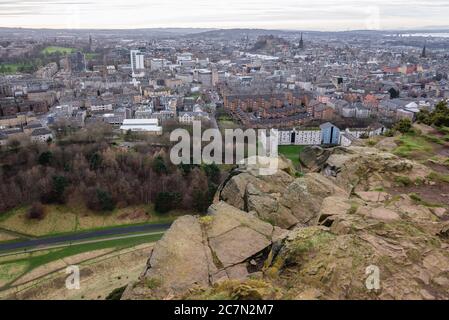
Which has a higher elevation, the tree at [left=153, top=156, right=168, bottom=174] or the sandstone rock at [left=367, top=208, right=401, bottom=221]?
the sandstone rock at [left=367, top=208, right=401, bottom=221]

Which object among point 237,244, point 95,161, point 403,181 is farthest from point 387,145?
point 95,161

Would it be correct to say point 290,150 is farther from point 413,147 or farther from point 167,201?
point 413,147

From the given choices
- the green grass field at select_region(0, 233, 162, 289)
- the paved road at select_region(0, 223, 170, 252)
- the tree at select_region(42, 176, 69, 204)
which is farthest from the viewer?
the tree at select_region(42, 176, 69, 204)

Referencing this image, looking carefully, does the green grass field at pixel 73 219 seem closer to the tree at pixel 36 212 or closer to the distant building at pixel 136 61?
the tree at pixel 36 212

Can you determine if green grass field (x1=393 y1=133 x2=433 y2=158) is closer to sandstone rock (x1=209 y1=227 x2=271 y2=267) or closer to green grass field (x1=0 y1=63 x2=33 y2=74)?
sandstone rock (x1=209 y1=227 x2=271 y2=267)

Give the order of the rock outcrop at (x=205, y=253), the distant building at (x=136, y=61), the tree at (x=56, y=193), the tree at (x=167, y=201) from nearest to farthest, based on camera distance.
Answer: the rock outcrop at (x=205, y=253) → the tree at (x=167, y=201) → the tree at (x=56, y=193) → the distant building at (x=136, y=61)

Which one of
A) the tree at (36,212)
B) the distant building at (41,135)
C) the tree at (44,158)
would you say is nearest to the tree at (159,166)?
the tree at (36,212)

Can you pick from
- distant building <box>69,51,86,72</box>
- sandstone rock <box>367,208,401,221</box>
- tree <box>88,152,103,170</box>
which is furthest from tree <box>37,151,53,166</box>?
distant building <box>69,51,86,72</box>
